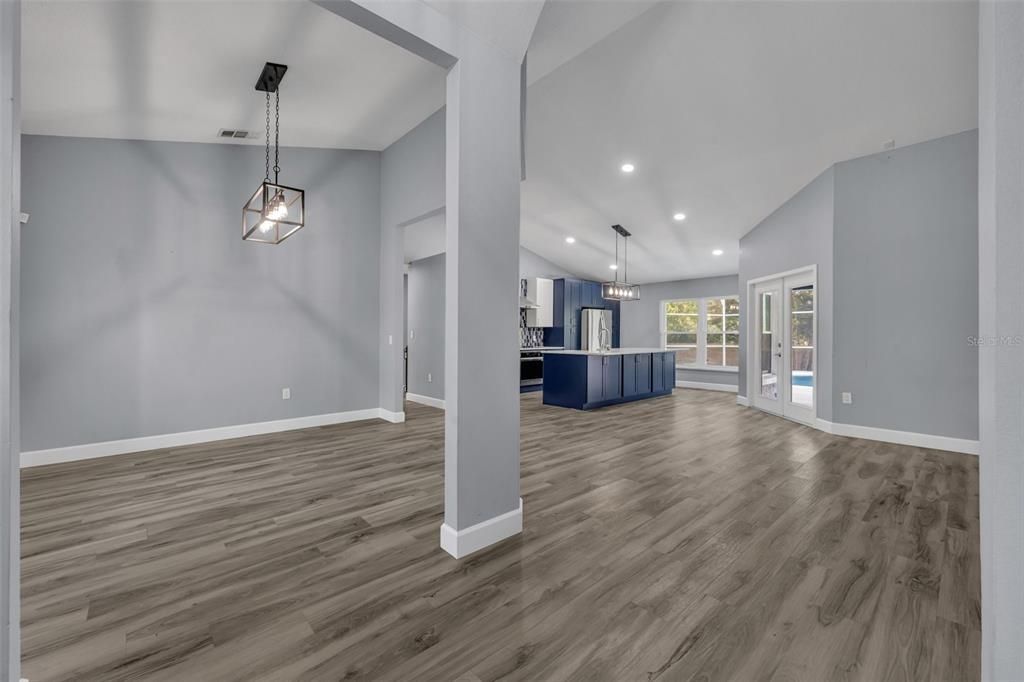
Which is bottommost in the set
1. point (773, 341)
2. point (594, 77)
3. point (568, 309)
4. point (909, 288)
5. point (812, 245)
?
point (773, 341)

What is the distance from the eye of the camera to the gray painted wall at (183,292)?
3773 mm

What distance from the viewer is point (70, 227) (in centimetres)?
385

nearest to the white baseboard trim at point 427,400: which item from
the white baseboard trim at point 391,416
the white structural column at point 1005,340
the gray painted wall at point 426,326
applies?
the gray painted wall at point 426,326

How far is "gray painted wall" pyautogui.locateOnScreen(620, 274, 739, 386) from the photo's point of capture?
30.3ft

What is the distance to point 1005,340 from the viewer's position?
865mm

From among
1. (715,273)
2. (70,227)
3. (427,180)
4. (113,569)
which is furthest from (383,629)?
(715,273)

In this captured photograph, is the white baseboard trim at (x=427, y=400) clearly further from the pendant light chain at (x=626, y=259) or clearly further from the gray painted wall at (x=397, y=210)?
the pendant light chain at (x=626, y=259)

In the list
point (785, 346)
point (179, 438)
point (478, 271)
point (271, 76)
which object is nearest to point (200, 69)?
point (271, 76)

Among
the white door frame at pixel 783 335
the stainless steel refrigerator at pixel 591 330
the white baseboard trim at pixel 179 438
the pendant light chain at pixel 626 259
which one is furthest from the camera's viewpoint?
the stainless steel refrigerator at pixel 591 330

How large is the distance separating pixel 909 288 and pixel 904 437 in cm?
153

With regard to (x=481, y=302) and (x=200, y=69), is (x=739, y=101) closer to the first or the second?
(x=481, y=302)

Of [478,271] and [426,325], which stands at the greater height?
[478,271]

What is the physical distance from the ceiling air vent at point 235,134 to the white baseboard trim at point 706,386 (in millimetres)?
8851

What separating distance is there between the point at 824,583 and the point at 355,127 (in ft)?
17.2
